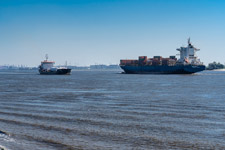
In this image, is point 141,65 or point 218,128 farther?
point 141,65

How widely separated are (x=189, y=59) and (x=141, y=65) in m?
21.9

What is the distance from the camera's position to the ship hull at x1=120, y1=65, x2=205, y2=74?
115 metres

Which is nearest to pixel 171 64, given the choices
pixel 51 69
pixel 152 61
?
pixel 152 61

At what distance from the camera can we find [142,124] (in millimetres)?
16609

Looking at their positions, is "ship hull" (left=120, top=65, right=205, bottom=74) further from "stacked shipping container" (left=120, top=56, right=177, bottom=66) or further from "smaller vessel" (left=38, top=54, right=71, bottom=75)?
"smaller vessel" (left=38, top=54, right=71, bottom=75)

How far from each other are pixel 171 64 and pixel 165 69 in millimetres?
4254

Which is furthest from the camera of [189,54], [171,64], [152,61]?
[152,61]

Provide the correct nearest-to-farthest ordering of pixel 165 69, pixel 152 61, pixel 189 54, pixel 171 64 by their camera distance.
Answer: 1. pixel 165 69
2. pixel 171 64
3. pixel 189 54
4. pixel 152 61

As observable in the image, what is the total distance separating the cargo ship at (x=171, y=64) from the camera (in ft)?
380

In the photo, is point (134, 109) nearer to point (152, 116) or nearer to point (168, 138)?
point (152, 116)

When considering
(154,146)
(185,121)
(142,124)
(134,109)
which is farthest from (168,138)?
(134,109)

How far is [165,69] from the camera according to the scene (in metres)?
122

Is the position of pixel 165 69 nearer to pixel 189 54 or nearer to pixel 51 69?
pixel 189 54

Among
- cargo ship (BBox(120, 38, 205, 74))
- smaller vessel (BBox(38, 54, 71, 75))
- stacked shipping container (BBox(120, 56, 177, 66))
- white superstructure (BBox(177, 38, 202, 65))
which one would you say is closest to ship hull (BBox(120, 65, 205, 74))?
cargo ship (BBox(120, 38, 205, 74))
